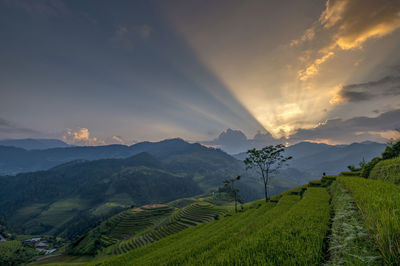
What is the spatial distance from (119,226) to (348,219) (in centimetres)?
14009

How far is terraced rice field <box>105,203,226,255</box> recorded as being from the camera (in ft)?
242

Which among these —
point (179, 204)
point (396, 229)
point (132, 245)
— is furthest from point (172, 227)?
point (179, 204)

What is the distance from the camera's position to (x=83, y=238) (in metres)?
115

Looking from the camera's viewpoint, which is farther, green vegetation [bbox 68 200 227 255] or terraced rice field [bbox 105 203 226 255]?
green vegetation [bbox 68 200 227 255]

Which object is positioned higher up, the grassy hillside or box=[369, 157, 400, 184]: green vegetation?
box=[369, 157, 400, 184]: green vegetation

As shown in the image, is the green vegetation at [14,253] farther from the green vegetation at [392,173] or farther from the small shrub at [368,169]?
the small shrub at [368,169]

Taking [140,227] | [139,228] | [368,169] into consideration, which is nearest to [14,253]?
[139,228]

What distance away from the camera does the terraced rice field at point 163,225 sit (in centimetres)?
7369

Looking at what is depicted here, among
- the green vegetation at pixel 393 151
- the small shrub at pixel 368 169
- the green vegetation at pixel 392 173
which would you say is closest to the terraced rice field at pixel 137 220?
the small shrub at pixel 368 169

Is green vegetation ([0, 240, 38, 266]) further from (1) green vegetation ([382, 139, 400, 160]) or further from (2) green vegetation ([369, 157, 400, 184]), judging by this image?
(1) green vegetation ([382, 139, 400, 160])

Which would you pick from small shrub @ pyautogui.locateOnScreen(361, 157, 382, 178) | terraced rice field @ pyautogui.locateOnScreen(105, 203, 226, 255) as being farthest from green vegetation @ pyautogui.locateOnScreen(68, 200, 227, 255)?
small shrub @ pyautogui.locateOnScreen(361, 157, 382, 178)

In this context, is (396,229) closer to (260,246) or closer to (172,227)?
(260,246)

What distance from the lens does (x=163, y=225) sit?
89812mm

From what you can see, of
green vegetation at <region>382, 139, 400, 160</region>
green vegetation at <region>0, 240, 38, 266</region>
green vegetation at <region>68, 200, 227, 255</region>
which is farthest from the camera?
green vegetation at <region>0, 240, 38, 266</region>
